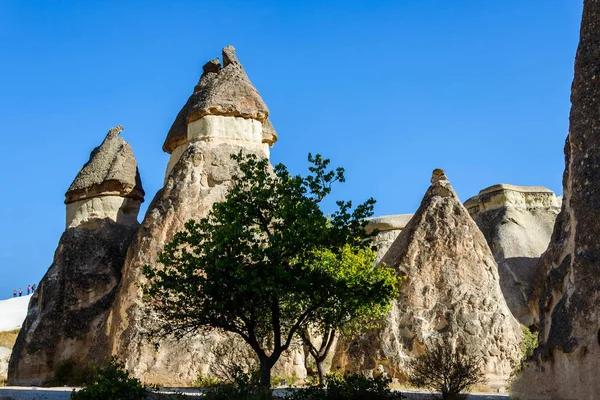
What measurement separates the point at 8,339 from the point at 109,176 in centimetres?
1132

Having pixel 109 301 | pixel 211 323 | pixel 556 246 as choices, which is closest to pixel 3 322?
pixel 109 301

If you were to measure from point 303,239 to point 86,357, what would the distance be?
8.33m

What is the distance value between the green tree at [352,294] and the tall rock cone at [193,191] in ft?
5.51

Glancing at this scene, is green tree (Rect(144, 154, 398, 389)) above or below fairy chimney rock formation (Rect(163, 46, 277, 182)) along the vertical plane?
below

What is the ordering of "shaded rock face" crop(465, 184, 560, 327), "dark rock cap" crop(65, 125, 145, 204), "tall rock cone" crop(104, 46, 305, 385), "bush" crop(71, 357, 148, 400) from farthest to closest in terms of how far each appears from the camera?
"shaded rock face" crop(465, 184, 560, 327)
"dark rock cap" crop(65, 125, 145, 204)
"tall rock cone" crop(104, 46, 305, 385)
"bush" crop(71, 357, 148, 400)

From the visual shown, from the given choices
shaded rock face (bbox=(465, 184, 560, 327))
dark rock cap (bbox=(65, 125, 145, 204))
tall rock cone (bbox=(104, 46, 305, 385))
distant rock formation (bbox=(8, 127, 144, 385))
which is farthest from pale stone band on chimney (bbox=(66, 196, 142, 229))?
shaded rock face (bbox=(465, 184, 560, 327))

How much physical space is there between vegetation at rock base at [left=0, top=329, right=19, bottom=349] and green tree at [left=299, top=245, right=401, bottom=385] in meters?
15.0

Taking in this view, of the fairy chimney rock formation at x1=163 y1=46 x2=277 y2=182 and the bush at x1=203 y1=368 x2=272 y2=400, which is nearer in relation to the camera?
the bush at x1=203 y1=368 x2=272 y2=400

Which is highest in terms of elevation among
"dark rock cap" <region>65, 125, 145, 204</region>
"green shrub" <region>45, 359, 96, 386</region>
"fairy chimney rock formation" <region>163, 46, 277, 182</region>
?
"fairy chimney rock formation" <region>163, 46, 277, 182</region>

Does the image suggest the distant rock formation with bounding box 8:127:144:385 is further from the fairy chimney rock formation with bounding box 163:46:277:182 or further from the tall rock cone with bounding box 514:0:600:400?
the tall rock cone with bounding box 514:0:600:400

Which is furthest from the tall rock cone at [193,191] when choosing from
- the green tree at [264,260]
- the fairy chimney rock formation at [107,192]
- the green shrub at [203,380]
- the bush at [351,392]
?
the bush at [351,392]

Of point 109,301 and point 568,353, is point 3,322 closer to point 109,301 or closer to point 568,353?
point 109,301

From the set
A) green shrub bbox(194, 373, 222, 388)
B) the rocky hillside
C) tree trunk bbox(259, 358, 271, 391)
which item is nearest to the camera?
tree trunk bbox(259, 358, 271, 391)

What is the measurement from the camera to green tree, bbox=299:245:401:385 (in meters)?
11.7
